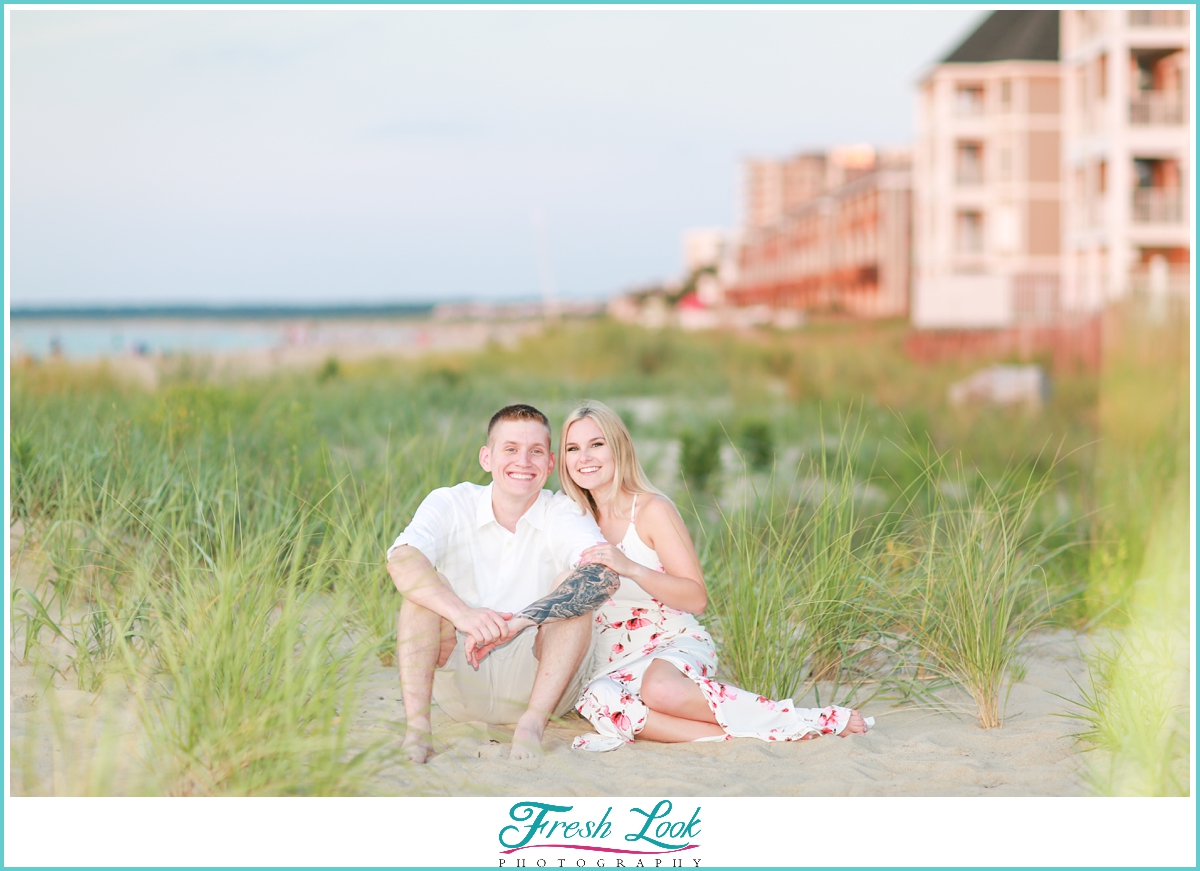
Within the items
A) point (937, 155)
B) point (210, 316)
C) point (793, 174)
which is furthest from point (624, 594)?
point (793, 174)

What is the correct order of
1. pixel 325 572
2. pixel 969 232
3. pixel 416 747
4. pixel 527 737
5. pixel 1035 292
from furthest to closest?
1. pixel 969 232
2. pixel 1035 292
3. pixel 325 572
4. pixel 527 737
5. pixel 416 747

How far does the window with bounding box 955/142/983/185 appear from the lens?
3756 centimetres

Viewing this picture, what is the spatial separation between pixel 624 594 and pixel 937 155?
37782mm

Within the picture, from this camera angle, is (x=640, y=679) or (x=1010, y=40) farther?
(x=1010, y=40)

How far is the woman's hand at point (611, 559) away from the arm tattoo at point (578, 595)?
0.06ft

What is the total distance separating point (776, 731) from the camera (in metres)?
3.31

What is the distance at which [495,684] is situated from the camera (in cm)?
339

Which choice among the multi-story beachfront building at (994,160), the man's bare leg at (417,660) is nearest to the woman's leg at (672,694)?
the man's bare leg at (417,660)

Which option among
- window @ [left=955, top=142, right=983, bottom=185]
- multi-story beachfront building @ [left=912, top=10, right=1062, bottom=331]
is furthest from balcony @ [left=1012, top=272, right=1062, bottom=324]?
window @ [left=955, top=142, right=983, bottom=185]

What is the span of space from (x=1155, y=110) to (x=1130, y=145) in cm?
104

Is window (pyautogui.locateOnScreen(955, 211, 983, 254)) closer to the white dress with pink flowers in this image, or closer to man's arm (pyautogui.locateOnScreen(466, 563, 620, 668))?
the white dress with pink flowers

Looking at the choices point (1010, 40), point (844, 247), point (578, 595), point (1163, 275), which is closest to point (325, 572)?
point (578, 595)

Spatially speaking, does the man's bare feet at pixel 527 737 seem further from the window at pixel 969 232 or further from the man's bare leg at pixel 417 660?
the window at pixel 969 232

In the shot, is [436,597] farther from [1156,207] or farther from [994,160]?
[994,160]
